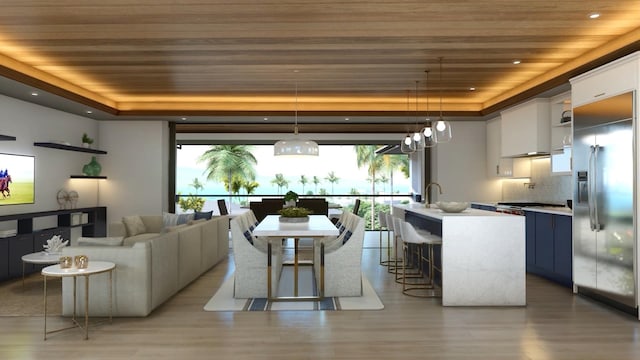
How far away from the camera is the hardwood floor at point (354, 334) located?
3.25 meters

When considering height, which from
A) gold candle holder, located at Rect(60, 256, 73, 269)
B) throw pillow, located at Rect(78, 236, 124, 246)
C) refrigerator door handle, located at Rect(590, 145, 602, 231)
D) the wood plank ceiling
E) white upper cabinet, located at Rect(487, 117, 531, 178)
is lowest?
gold candle holder, located at Rect(60, 256, 73, 269)

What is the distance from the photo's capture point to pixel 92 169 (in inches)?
316

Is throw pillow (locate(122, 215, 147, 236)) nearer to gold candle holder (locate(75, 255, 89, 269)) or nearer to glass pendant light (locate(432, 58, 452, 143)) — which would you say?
gold candle holder (locate(75, 255, 89, 269))

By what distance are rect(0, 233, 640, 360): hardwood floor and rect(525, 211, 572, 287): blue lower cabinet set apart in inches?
29.1

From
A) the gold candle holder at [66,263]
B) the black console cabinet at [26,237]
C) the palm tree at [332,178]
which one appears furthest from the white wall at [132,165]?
the palm tree at [332,178]

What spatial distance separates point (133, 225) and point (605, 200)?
600cm

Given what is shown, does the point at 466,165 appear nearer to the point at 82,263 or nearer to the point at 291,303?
the point at 291,303

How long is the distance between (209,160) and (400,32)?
46.6 ft

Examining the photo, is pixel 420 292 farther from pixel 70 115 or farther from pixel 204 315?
pixel 70 115

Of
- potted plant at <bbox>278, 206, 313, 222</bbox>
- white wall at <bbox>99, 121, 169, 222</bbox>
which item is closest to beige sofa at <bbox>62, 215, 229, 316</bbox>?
potted plant at <bbox>278, 206, 313, 222</bbox>

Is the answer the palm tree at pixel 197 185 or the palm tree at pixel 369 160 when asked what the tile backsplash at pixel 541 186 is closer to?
the palm tree at pixel 369 160

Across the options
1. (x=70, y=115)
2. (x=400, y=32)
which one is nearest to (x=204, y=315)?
(x=400, y=32)

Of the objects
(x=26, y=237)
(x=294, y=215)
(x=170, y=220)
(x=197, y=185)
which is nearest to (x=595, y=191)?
(x=294, y=215)

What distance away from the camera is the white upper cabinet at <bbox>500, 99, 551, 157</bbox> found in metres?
6.48
